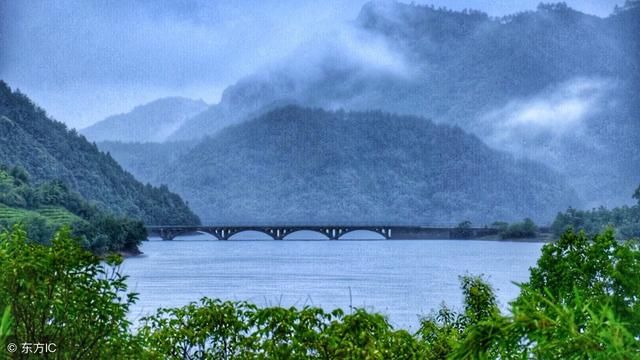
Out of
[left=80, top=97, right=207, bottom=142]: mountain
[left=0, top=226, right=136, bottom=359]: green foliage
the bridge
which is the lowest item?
[left=0, top=226, right=136, bottom=359]: green foliage

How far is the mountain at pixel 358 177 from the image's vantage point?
5234 centimetres

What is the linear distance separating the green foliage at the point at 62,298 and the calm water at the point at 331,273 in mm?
8977

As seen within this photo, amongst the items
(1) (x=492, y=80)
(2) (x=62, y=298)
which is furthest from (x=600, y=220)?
(2) (x=62, y=298)

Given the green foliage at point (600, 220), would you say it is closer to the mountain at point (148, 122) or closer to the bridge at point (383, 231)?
the bridge at point (383, 231)

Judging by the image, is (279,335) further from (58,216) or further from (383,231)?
(383,231)

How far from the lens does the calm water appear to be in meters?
18.2

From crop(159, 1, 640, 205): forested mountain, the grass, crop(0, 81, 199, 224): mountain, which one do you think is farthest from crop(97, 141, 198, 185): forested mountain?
the grass

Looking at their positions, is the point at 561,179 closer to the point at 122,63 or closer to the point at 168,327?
the point at 122,63

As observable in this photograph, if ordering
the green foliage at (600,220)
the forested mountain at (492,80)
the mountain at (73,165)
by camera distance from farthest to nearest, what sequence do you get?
the forested mountain at (492,80), the mountain at (73,165), the green foliage at (600,220)

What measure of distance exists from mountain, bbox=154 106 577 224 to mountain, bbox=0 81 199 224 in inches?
196

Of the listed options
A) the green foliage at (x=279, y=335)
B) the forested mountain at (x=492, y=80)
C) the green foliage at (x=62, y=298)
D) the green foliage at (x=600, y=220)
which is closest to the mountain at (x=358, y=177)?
the forested mountain at (x=492, y=80)

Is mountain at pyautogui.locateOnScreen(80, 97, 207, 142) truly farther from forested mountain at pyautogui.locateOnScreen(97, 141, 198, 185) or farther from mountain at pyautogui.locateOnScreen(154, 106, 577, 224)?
mountain at pyautogui.locateOnScreen(154, 106, 577, 224)

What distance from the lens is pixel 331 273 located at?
24906mm

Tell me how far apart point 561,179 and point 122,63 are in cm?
3420
